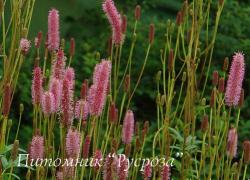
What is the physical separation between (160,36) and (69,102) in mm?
2628

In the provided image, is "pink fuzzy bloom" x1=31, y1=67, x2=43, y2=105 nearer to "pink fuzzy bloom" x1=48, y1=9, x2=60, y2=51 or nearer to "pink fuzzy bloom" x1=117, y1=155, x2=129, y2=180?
"pink fuzzy bloom" x1=48, y1=9, x2=60, y2=51

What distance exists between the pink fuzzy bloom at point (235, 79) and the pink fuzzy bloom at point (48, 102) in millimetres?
485

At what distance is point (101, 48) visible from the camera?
454 centimetres

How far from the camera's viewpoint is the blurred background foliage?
4.09m

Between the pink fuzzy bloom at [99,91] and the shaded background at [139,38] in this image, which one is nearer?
the pink fuzzy bloom at [99,91]

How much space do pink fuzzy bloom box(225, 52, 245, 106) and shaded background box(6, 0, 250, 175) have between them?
1.72 m

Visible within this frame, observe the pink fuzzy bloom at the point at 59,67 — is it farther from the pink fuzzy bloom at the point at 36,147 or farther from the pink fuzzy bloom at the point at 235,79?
the pink fuzzy bloom at the point at 235,79

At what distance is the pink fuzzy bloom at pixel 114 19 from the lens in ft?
7.08

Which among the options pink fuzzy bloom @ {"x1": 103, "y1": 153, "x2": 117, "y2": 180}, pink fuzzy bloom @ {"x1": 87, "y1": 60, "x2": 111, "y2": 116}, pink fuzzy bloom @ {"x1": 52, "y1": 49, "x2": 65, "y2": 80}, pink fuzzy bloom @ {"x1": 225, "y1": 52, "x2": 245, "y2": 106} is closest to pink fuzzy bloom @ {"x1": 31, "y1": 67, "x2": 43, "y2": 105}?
pink fuzzy bloom @ {"x1": 52, "y1": 49, "x2": 65, "y2": 80}

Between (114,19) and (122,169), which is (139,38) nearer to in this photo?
(114,19)

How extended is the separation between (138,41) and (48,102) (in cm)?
256

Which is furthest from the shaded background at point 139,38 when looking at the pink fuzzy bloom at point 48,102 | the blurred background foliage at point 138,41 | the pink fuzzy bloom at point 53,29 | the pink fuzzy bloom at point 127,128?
the pink fuzzy bloom at point 48,102

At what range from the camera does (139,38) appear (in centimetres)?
448

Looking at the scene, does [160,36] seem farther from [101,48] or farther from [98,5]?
[98,5]
